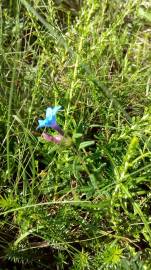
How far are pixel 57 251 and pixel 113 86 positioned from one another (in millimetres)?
570

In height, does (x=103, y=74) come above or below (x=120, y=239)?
above

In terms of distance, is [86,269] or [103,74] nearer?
[86,269]

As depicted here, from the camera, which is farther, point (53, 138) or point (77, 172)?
point (77, 172)

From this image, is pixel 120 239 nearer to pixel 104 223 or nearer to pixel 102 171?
pixel 104 223

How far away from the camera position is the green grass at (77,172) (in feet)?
4.14

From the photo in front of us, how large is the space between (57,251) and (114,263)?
0.88 ft

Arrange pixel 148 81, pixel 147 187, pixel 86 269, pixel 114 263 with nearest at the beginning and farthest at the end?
1. pixel 114 263
2. pixel 86 269
3. pixel 147 187
4. pixel 148 81

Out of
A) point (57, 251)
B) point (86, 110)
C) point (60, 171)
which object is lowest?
point (57, 251)

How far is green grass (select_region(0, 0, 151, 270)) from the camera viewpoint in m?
1.26

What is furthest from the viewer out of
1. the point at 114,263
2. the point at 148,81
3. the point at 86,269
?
the point at 148,81

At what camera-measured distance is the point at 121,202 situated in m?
1.26

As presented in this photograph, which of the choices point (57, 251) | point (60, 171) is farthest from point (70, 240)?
point (60, 171)

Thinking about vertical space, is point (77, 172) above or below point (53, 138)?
below

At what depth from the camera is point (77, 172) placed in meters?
1.34
